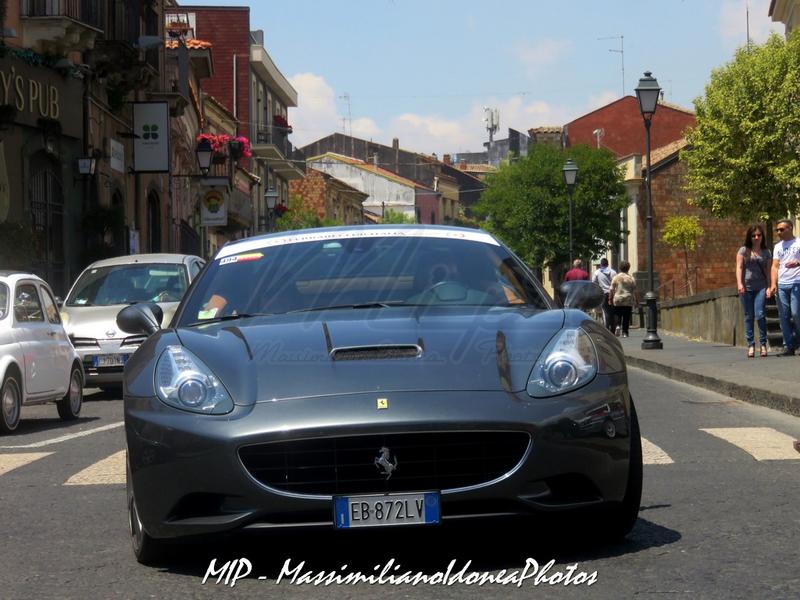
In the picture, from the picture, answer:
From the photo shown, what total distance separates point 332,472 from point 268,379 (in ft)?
1.48

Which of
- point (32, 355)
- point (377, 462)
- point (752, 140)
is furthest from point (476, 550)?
point (752, 140)

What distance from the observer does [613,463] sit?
210 inches

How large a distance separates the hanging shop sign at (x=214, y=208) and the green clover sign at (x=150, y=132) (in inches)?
453

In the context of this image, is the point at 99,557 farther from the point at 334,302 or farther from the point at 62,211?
the point at 62,211

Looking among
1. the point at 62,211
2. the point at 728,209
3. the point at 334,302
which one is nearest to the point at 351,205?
the point at 728,209

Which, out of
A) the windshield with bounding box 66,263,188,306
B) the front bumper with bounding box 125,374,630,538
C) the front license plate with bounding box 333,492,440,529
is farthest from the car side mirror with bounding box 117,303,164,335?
the windshield with bounding box 66,263,188,306

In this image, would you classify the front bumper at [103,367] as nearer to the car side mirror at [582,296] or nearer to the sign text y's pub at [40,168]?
the sign text y's pub at [40,168]

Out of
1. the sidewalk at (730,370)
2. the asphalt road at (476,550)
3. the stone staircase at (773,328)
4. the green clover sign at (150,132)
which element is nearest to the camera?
the asphalt road at (476,550)

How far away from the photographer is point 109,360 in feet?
55.9

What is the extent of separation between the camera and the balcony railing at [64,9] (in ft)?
90.7

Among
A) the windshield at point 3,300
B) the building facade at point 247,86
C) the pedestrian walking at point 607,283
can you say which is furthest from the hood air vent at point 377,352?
the building facade at point 247,86

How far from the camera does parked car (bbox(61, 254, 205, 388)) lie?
17.0 meters

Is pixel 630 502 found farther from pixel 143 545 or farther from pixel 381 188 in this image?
pixel 381 188

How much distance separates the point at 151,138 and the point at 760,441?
29416mm
